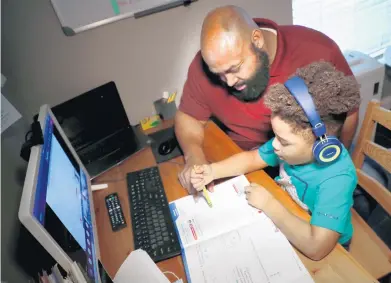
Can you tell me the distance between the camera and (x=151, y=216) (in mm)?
1050

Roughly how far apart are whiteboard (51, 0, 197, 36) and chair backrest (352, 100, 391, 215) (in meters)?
0.98

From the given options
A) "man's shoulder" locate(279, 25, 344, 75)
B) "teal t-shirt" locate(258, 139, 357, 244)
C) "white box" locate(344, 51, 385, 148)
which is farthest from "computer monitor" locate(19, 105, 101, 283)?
"white box" locate(344, 51, 385, 148)

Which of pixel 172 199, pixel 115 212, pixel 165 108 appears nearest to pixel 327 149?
pixel 172 199

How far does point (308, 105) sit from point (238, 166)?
0.44 meters

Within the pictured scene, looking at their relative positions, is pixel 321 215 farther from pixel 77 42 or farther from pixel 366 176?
pixel 77 42

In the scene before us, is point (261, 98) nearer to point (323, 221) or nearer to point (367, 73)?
point (323, 221)

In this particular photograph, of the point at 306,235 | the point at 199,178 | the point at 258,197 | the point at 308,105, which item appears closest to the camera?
the point at 308,105

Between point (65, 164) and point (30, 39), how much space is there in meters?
0.68

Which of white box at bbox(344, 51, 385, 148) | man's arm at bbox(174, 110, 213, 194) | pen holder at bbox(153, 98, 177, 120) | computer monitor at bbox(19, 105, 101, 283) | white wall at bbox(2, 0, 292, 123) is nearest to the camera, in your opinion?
computer monitor at bbox(19, 105, 101, 283)

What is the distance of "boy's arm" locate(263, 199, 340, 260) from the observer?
0.80 meters

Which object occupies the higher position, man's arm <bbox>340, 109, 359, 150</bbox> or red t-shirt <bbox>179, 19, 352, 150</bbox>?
red t-shirt <bbox>179, 19, 352, 150</bbox>

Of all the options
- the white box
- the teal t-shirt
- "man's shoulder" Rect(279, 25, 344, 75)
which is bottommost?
the white box

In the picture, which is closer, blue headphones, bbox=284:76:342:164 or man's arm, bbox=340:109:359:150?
blue headphones, bbox=284:76:342:164

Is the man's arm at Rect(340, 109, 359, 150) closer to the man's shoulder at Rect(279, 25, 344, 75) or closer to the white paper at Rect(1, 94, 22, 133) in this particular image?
the man's shoulder at Rect(279, 25, 344, 75)
